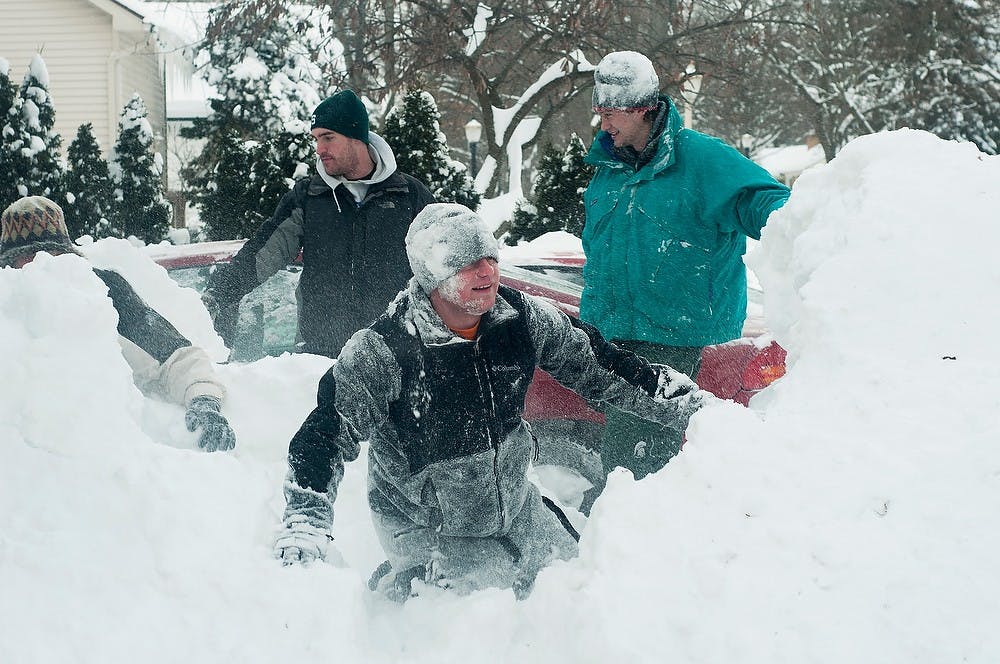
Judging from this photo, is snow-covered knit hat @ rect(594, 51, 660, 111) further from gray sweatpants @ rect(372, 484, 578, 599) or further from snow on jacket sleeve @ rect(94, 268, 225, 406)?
snow on jacket sleeve @ rect(94, 268, 225, 406)

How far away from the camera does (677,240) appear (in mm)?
3424

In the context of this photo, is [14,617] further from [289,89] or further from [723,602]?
[289,89]

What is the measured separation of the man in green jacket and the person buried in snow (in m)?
1.43

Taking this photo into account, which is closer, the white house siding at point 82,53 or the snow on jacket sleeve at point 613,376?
the snow on jacket sleeve at point 613,376

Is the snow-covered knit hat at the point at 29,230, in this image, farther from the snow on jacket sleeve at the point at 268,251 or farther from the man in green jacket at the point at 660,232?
the man in green jacket at the point at 660,232

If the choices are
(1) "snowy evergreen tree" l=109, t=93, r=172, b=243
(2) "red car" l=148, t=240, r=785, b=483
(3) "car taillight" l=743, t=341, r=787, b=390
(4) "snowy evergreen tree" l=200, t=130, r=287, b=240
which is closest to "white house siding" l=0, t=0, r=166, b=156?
(1) "snowy evergreen tree" l=109, t=93, r=172, b=243

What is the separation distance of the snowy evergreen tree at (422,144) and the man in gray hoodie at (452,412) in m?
8.05

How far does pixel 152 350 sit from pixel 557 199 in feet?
30.1

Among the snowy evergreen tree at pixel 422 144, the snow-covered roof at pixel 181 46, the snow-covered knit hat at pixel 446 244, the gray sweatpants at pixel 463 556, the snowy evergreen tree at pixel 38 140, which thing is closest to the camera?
the snow-covered knit hat at pixel 446 244

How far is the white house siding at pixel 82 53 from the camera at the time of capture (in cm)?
1834

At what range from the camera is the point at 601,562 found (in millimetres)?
2004

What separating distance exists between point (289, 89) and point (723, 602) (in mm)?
16465

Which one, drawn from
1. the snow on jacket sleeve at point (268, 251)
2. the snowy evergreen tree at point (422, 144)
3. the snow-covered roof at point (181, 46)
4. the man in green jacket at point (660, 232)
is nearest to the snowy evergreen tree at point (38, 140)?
the snow-covered roof at point (181, 46)

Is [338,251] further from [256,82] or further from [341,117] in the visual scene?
[256,82]
